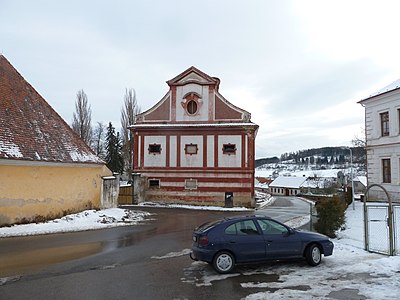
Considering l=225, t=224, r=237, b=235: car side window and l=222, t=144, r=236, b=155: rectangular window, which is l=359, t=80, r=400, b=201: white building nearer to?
l=222, t=144, r=236, b=155: rectangular window

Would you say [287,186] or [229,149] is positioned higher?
[229,149]

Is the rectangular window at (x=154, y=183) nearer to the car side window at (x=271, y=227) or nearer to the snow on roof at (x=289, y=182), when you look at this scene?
the car side window at (x=271, y=227)

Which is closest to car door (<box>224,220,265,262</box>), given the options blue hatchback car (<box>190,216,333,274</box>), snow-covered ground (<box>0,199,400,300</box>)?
blue hatchback car (<box>190,216,333,274</box>)

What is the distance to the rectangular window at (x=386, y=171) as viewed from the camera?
28.6 metres

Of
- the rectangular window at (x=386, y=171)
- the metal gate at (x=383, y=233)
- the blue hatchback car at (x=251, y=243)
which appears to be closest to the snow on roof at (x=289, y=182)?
the rectangular window at (x=386, y=171)

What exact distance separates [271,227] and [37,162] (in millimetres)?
12079

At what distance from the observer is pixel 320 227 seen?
606 inches

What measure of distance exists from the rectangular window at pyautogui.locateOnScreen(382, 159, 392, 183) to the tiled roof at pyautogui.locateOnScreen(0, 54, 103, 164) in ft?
67.4

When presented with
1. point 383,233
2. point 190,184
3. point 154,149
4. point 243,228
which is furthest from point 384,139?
point 243,228

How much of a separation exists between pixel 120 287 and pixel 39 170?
11.6 meters

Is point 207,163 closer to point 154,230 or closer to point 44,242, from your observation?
point 154,230

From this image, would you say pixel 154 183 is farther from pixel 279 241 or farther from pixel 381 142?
pixel 279 241

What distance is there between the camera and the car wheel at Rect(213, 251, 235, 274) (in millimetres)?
9625

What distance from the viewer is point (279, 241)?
1017 centimetres
